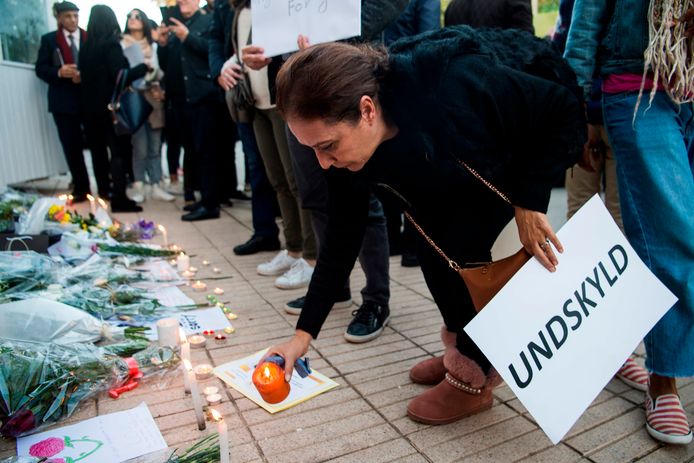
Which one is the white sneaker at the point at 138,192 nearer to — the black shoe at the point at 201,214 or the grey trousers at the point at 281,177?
the black shoe at the point at 201,214

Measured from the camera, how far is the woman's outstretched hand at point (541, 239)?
5.19 feet

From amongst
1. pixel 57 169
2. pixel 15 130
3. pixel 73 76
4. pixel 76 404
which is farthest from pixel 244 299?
pixel 57 169

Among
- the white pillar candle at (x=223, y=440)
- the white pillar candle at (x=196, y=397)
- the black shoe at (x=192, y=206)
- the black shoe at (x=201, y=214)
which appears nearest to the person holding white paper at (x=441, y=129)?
the white pillar candle at (x=223, y=440)

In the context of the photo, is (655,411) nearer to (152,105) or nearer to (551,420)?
(551,420)

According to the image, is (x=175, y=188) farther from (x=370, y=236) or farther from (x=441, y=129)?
(x=441, y=129)

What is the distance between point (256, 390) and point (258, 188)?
2277 millimetres

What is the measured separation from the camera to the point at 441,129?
1.59 m

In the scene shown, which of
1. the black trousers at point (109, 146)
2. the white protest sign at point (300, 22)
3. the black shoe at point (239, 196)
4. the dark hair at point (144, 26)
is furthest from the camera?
the black shoe at point (239, 196)

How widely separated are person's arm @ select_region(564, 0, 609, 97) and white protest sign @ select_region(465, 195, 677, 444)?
1.84ft

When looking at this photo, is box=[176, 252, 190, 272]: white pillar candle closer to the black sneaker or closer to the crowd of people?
the black sneaker

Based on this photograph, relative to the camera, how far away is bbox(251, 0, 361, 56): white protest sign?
2.39 meters

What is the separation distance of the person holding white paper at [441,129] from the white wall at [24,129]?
5.33 m

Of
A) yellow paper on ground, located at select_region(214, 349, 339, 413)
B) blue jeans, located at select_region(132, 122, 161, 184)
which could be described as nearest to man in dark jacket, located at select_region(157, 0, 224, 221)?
blue jeans, located at select_region(132, 122, 161, 184)

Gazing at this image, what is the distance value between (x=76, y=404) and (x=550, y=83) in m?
1.86
